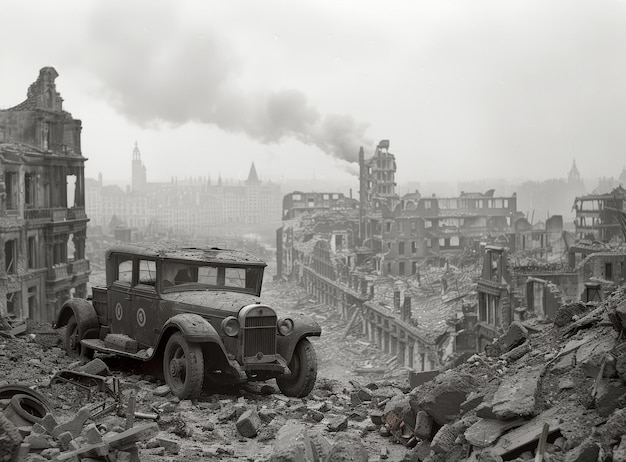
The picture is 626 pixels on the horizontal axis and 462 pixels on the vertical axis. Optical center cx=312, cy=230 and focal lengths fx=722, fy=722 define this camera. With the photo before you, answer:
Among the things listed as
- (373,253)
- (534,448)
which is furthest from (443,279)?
(534,448)

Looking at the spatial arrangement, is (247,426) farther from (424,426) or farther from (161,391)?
(424,426)

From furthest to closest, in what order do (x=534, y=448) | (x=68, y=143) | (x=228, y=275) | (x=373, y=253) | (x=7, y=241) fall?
(x=373, y=253), (x=68, y=143), (x=7, y=241), (x=228, y=275), (x=534, y=448)

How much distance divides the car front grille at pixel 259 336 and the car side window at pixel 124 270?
298 centimetres

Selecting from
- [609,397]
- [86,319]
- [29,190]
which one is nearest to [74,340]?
[86,319]

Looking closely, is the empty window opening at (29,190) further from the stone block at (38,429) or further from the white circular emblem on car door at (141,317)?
the stone block at (38,429)

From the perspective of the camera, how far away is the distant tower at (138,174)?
15725cm

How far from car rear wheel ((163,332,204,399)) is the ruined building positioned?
831 inches

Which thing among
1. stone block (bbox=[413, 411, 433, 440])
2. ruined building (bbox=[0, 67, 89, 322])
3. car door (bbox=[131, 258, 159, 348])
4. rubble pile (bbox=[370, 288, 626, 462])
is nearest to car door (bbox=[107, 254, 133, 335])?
car door (bbox=[131, 258, 159, 348])

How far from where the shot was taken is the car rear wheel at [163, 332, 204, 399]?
36.4ft

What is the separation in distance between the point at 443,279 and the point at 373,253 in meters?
22.2

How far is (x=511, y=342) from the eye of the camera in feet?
35.6

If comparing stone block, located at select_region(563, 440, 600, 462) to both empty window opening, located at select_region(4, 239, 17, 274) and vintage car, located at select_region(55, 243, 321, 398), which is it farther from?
empty window opening, located at select_region(4, 239, 17, 274)

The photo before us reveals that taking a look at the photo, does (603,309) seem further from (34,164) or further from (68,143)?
(68,143)

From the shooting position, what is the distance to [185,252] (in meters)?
12.9
